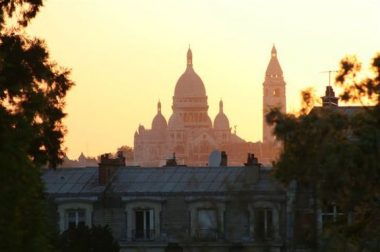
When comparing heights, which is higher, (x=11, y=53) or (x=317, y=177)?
(x=11, y=53)

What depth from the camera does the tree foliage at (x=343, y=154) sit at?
113ft

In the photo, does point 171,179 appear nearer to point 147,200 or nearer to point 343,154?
point 147,200

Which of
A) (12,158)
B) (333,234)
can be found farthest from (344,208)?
(12,158)

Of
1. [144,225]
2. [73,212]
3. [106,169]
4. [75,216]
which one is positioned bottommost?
[144,225]

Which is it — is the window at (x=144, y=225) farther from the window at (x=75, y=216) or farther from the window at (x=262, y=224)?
the window at (x=262, y=224)

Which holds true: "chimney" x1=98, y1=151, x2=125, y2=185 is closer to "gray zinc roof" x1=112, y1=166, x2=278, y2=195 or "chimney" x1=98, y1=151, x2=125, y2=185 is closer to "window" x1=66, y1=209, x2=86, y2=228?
"gray zinc roof" x1=112, y1=166, x2=278, y2=195

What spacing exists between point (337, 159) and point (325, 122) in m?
1.35

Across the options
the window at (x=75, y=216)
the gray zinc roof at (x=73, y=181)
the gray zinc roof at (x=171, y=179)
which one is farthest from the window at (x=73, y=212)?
the gray zinc roof at (x=171, y=179)

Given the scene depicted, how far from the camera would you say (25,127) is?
38719 mm

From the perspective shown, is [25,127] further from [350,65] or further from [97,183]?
[97,183]

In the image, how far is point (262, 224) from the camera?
167 feet

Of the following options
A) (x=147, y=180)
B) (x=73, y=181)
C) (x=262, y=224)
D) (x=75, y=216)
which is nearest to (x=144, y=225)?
(x=75, y=216)

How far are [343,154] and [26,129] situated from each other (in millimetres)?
6731

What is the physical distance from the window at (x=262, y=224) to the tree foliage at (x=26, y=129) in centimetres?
380
